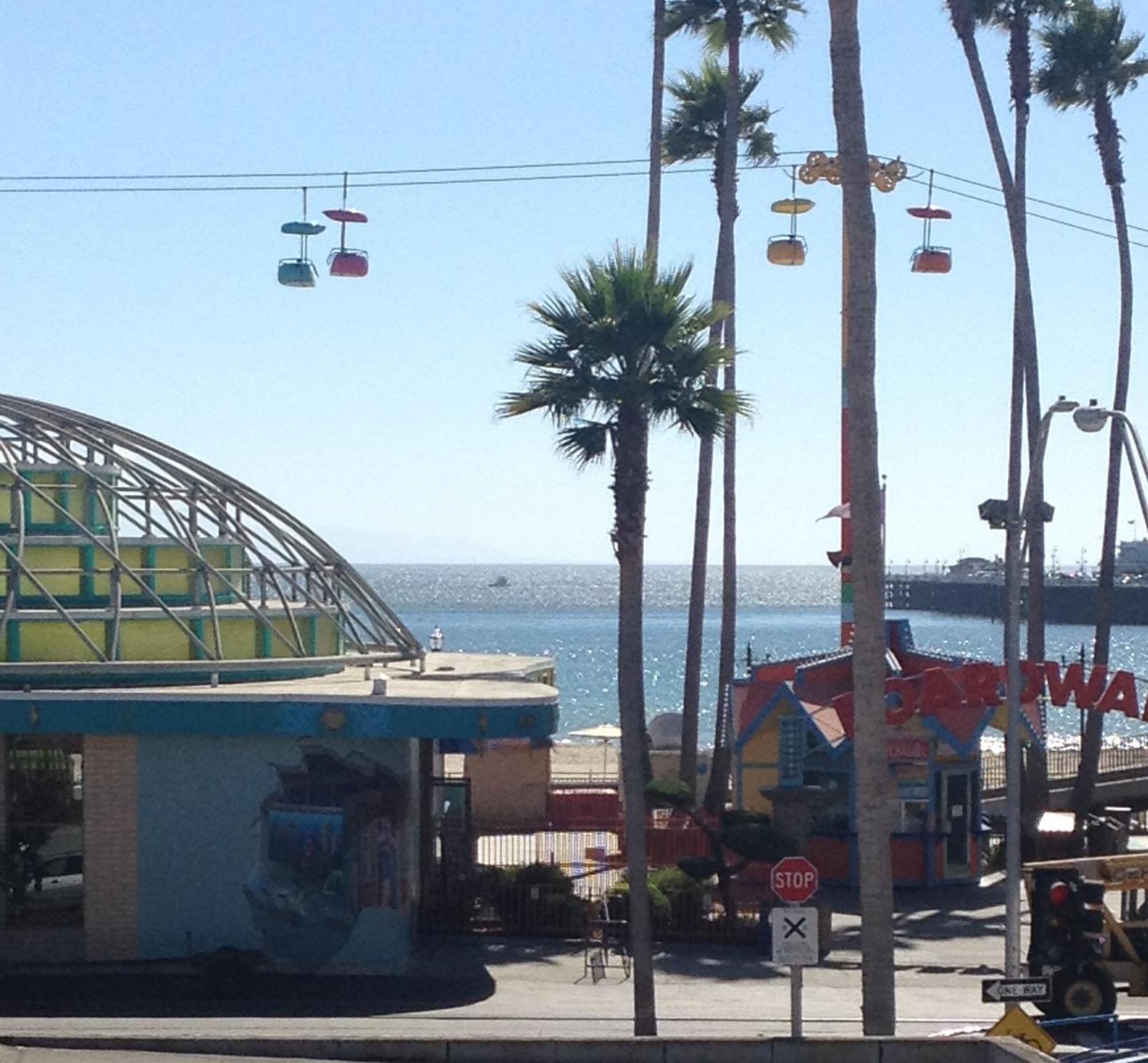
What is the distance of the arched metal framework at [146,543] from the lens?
25844 mm

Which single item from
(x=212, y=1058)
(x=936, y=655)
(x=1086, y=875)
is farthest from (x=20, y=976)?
→ (x=936, y=655)

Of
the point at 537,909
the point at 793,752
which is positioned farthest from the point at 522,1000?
the point at 793,752

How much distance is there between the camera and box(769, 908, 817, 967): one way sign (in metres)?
16.9

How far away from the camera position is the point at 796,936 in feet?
55.8

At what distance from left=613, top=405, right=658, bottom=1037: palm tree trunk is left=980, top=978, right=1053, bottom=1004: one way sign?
3.82m

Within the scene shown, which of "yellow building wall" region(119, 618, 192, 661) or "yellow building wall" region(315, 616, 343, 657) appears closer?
"yellow building wall" region(119, 618, 192, 661)

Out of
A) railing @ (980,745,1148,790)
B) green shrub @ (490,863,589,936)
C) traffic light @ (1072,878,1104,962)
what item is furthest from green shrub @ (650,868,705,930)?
railing @ (980,745,1148,790)

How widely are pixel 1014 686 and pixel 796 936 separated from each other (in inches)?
325

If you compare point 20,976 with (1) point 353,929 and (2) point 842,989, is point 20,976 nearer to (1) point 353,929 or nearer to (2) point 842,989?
(1) point 353,929

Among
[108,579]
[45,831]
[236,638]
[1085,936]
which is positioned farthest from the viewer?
[236,638]

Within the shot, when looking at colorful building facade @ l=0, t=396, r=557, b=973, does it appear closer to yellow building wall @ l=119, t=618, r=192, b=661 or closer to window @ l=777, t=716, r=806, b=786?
yellow building wall @ l=119, t=618, r=192, b=661

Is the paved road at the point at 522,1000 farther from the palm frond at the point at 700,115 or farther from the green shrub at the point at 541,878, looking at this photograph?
the palm frond at the point at 700,115

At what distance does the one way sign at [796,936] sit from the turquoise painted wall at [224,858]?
8.35m

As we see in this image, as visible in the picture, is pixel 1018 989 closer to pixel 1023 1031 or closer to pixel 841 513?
pixel 1023 1031
